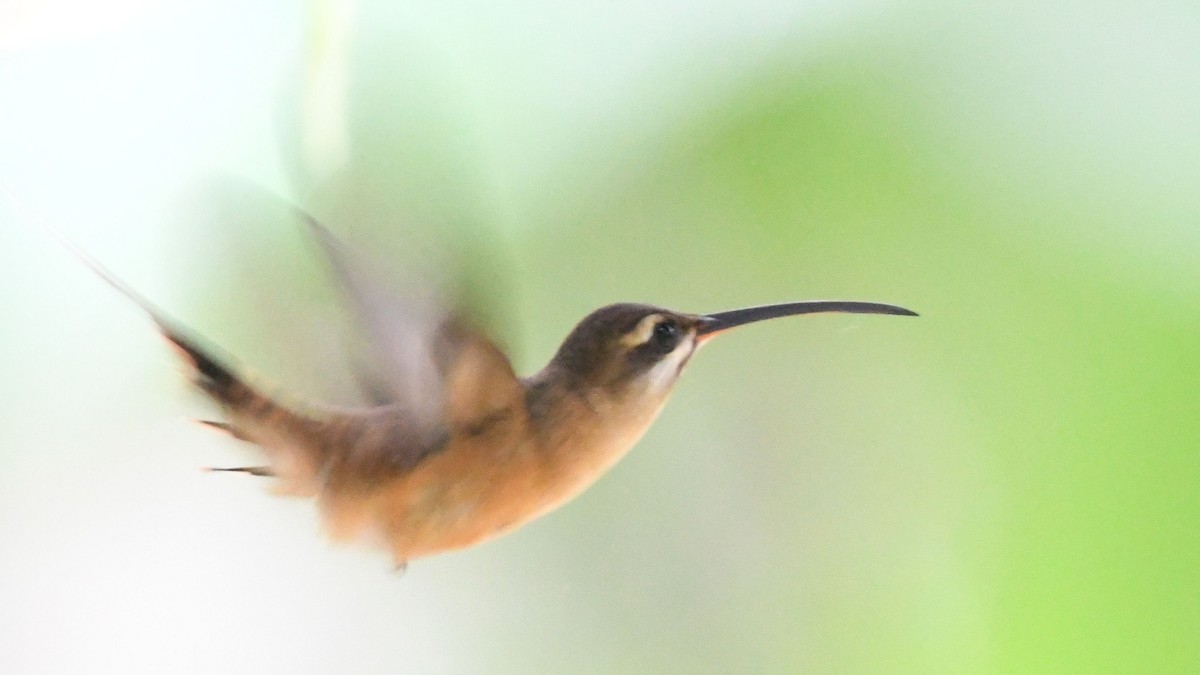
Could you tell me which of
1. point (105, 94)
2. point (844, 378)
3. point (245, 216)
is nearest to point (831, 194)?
point (844, 378)

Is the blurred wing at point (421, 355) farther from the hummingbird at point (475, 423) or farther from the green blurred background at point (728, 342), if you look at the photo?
the green blurred background at point (728, 342)

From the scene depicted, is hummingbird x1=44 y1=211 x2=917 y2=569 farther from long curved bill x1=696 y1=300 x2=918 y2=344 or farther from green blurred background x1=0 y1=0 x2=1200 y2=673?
green blurred background x1=0 y1=0 x2=1200 y2=673

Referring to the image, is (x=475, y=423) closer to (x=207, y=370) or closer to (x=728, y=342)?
(x=207, y=370)

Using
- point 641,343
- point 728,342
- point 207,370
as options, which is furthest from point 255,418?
point 728,342

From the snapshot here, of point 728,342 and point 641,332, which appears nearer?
point 641,332

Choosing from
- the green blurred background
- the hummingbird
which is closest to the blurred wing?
the hummingbird

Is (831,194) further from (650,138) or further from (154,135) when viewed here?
(154,135)
